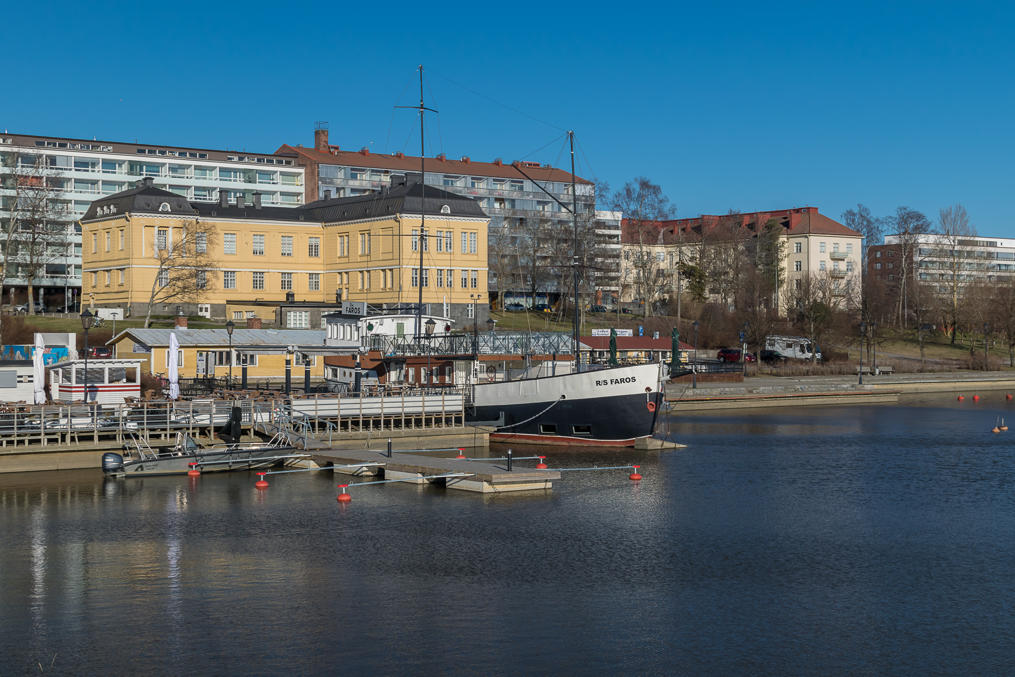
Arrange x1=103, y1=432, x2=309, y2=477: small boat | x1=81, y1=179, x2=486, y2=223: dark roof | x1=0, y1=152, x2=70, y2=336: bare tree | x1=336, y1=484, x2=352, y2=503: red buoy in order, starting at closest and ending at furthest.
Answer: x1=336, y1=484, x2=352, y2=503: red buoy
x1=103, y1=432, x2=309, y2=477: small boat
x1=81, y1=179, x2=486, y2=223: dark roof
x1=0, y1=152, x2=70, y2=336: bare tree

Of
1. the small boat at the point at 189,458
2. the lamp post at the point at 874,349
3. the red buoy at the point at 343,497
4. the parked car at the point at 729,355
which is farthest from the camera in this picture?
the lamp post at the point at 874,349

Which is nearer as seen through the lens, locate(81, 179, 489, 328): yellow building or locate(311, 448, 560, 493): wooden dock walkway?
locate(311, 448, 560, 493): wooden dock walkway

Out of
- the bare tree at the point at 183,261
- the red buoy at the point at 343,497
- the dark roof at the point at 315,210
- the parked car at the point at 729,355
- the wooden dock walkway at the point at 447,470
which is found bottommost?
the red buoy at the point at 343,497

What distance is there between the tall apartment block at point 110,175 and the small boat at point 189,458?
258 feet

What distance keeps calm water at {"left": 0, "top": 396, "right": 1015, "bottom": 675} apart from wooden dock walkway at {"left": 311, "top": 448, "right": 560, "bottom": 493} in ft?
3.03

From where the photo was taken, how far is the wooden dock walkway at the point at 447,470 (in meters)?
40.5

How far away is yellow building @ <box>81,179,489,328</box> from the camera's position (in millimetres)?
94750

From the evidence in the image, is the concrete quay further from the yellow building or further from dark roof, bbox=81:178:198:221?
dark roof, bbox=81:178:198:221

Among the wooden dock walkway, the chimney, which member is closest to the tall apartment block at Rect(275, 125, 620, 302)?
the chimney

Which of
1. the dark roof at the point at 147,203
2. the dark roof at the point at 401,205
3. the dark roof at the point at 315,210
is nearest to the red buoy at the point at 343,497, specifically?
the dark roof at the point at 315,210

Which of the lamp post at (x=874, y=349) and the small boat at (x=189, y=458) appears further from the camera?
the lamp post at (x=874, y=349)

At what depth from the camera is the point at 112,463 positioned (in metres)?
42.7

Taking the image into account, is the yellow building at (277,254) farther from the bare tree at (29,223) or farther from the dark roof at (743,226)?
the dark roof at (743,226)

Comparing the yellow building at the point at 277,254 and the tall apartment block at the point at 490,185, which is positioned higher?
the tall apartment block at the point at 490,185
